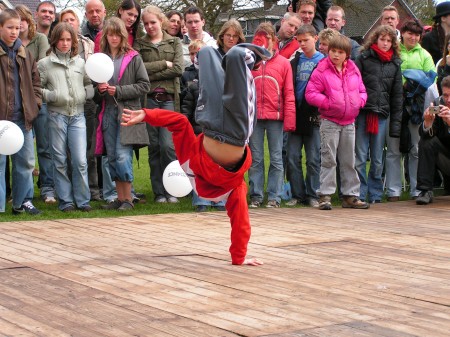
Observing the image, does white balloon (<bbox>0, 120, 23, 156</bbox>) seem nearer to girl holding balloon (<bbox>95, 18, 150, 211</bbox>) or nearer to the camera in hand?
girl holding balloon (<bbox>95, 18, 150, 211</bbox>)

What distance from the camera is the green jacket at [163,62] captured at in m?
10.4

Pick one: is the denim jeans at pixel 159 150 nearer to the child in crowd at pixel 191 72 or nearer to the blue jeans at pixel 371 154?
the child in crowd at pixel 191 72

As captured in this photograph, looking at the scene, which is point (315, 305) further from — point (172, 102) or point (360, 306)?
point (172, 102)

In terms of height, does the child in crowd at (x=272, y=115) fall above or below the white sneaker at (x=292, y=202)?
above

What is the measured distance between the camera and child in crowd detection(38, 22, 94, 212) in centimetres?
961

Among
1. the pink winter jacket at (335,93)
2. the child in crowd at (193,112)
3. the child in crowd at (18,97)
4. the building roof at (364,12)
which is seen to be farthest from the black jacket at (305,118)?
the building roof at (364,12)

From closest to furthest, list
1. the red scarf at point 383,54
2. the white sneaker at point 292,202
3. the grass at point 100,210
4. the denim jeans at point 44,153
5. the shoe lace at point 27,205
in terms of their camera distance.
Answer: the grass at point 100,210
the shoe lace at point 27,205
the denim jeans at point 44,153
the white sneaker at point 292,202
the red scarf at point 383,54

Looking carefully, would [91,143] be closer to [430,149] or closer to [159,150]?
[159,150]

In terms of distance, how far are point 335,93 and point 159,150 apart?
2.24m

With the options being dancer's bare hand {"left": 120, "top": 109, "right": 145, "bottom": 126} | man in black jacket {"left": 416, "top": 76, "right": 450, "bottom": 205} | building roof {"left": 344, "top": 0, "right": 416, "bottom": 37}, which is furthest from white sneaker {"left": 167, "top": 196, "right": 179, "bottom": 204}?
building roof {"left": 344, "top": 0, "right": 416, "bottom": 37}

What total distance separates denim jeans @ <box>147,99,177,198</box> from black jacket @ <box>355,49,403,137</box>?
2.36 metres

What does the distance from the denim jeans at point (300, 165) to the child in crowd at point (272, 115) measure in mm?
308

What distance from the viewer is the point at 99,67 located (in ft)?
30.6

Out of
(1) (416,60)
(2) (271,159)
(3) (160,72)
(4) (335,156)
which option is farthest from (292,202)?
(1) (416,60)
